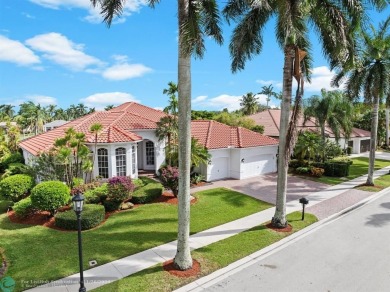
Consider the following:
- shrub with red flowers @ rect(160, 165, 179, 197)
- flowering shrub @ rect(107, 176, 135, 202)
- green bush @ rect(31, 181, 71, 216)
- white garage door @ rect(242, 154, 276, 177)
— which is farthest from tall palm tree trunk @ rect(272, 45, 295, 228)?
white garage door @ rect(242, 154, 276, 177)

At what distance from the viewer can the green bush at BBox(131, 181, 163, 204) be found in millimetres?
16688

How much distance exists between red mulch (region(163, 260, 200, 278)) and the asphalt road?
0.85 metres

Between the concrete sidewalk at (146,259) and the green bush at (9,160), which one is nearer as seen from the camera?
the concrete sidewalk at (146,259)

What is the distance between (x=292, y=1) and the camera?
35.4 ft

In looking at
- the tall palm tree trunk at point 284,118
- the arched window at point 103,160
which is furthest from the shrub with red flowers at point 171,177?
the tall palm tree trunk at point 284,118

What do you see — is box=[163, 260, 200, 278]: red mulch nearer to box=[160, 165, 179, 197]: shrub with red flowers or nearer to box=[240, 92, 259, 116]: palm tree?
box=[160, 165, 179, 197]: shrub with red flowers

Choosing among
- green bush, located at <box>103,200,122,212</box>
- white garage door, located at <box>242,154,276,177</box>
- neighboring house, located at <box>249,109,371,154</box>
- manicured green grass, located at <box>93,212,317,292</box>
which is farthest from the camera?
neighboring house, located at <box>249,109,371,154</box>

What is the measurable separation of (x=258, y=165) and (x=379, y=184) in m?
9.73

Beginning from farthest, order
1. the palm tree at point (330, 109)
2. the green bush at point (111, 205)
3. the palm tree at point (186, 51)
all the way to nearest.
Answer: the palm tree at point (330, 109), the green bush at point (111, 205), the palm tree at point (186, 51)

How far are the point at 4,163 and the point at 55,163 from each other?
14.1 m

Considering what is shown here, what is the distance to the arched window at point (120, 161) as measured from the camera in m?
20.0

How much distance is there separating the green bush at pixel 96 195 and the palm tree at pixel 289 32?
9.63 m

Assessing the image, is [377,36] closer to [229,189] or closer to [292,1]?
[292,1]

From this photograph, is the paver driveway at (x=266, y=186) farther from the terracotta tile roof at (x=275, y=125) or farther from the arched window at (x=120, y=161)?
the terracotta tile roof at (x=275, y=125)
